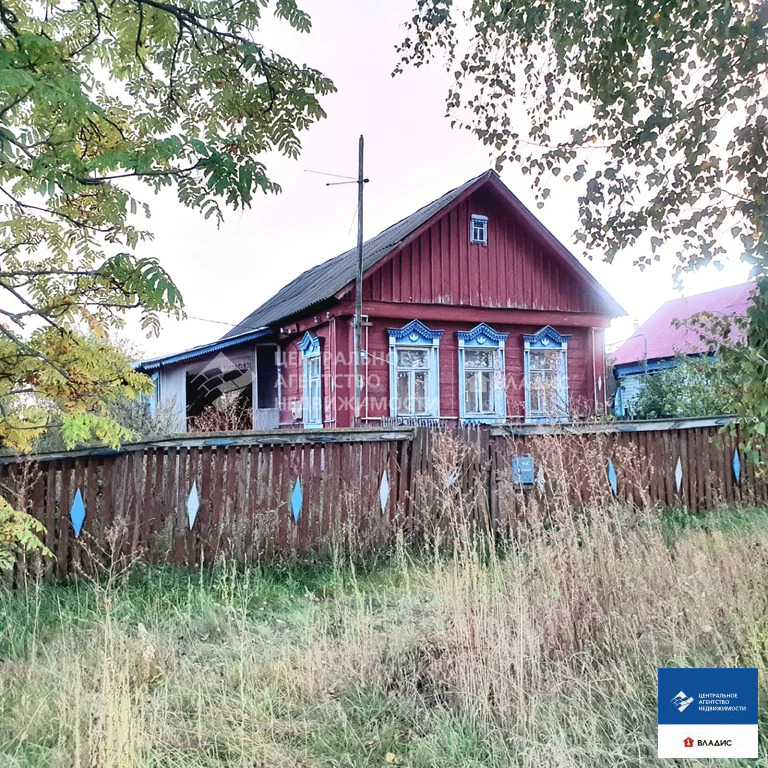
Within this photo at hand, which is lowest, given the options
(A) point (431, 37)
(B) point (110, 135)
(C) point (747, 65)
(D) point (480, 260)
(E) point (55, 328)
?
(E) point (55, 328)

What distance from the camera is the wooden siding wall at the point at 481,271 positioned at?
13.3 meters

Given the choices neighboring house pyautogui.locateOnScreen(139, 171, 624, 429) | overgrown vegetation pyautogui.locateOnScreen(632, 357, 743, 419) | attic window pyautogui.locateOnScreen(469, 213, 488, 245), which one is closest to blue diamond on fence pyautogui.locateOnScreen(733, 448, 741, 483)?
overgrown vegetation pyautogui.locateOnScreen(632, 357, 743, 419)

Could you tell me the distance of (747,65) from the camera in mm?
3320

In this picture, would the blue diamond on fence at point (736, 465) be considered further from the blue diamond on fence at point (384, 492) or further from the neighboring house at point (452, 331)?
the blue diamond on fence at point (384, 492)

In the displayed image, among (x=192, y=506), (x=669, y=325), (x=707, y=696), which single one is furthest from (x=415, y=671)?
(x=669, y=325)

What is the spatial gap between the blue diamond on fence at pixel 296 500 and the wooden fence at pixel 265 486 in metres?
0.01

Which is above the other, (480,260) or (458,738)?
(480,260)

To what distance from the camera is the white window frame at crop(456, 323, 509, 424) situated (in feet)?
45.3

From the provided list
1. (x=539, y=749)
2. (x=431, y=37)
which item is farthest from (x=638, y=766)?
(x=431, y=37)

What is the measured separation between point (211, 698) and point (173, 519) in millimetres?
2851

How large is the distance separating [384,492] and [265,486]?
1.31 m

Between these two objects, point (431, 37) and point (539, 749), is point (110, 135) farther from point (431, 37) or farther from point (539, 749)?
point (539, 749)

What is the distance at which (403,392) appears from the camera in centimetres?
1337

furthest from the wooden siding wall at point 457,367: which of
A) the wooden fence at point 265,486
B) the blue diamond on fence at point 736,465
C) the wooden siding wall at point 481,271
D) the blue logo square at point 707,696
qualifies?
the blue logo square at point 707,696
